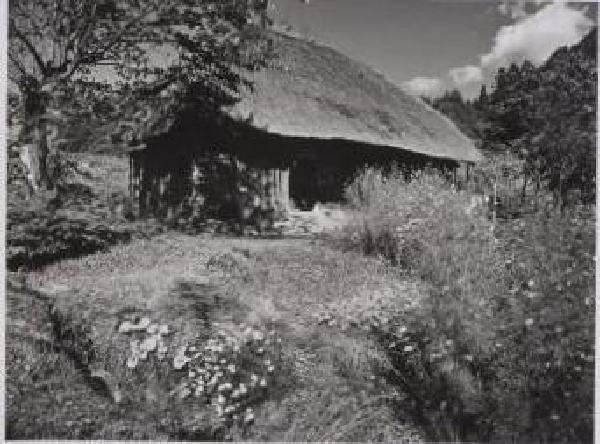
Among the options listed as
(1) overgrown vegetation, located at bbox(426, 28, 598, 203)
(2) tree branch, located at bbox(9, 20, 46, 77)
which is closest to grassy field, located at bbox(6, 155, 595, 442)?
(1) overgrown vegetation, located at bbox(426, 28, 598, 203)

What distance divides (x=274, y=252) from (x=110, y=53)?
2.99m

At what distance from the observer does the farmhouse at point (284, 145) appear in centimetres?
877

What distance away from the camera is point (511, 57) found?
20.0 feet

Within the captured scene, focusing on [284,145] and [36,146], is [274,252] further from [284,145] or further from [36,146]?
[284,145]

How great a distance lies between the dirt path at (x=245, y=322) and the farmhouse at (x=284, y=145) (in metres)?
1.97

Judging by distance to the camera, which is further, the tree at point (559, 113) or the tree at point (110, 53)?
the tree at point (110, 53)

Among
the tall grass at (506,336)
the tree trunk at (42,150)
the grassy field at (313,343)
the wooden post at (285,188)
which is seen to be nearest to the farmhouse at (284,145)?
the wooden post at (285,188)

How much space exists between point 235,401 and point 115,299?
1.47 metres

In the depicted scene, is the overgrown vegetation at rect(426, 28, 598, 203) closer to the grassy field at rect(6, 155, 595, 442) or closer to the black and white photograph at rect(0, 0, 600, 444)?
the black and white photograph at rect(0, 0, 600, 444)

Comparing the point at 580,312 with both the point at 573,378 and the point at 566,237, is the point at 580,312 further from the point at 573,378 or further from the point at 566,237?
the point at 566,237

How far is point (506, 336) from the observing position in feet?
13.3

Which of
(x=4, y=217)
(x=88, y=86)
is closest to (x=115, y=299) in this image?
(x=4, y=217)

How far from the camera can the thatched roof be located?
373 inches

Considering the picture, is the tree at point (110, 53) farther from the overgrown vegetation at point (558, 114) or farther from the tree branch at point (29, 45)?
the overgrown vegetation at point (558, 114)
